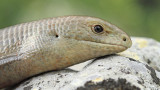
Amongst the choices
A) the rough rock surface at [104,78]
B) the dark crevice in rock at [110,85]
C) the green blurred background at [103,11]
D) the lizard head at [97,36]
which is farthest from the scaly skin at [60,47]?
the green blurred background at [103,11]

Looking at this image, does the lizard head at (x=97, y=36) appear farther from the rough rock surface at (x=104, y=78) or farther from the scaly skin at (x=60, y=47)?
the rough rock surface at (x=104, y=78)

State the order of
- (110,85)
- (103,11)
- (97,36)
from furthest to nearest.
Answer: (103,11) → (97,36) → (110,85)

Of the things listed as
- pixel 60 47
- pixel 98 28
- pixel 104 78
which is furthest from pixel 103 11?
pixel 104 78

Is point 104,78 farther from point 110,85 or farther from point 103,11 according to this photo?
point 103,11

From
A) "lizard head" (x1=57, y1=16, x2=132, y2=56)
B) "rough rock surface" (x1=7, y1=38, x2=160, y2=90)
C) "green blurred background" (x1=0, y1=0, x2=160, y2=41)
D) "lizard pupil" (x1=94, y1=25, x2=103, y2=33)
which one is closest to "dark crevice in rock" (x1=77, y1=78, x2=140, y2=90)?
"rough rock surface" (x1=7, y1=38, x2=160, y2=90)

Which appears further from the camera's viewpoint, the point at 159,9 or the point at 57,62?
the point at 159,9

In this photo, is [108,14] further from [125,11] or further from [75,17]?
[75,17]

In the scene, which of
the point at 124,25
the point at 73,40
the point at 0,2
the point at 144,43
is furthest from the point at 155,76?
the point at 0,2
